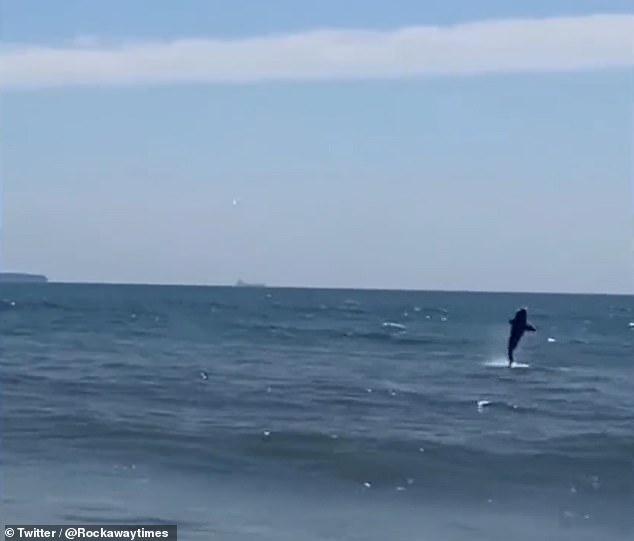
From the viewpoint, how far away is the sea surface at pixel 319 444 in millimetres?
14016

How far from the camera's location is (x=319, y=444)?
19.1 m

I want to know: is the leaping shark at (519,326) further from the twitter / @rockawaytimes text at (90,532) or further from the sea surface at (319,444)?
the twitter / @rockawaytimes text at (90,532)

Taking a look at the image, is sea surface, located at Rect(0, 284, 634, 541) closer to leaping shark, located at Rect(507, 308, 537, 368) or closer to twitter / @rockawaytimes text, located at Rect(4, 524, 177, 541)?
→ twitter / @rockawaytimes text, located at Rect(4, 524, 177, 541)

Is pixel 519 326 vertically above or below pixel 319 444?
above

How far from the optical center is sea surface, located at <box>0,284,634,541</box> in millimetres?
14016

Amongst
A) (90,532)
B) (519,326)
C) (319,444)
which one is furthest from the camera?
(519,326)

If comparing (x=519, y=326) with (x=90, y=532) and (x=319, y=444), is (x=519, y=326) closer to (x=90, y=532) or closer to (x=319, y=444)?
(x=319, y=444)

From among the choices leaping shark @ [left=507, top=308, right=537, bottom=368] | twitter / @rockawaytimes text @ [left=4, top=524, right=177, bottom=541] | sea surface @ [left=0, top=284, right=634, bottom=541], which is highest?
leaping shark @ [left=507, top=308, right=537, bottom=368]

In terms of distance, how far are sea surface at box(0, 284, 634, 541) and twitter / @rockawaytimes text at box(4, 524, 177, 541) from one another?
226 mm

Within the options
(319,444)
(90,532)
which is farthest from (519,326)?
(90,532)

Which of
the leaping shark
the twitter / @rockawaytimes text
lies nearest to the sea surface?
the twitter / @rockawaytimes text

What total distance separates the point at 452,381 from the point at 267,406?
7000 millimetres

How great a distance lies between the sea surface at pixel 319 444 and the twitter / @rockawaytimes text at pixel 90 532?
0.23 meters

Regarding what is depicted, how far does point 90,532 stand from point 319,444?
7.09 m
